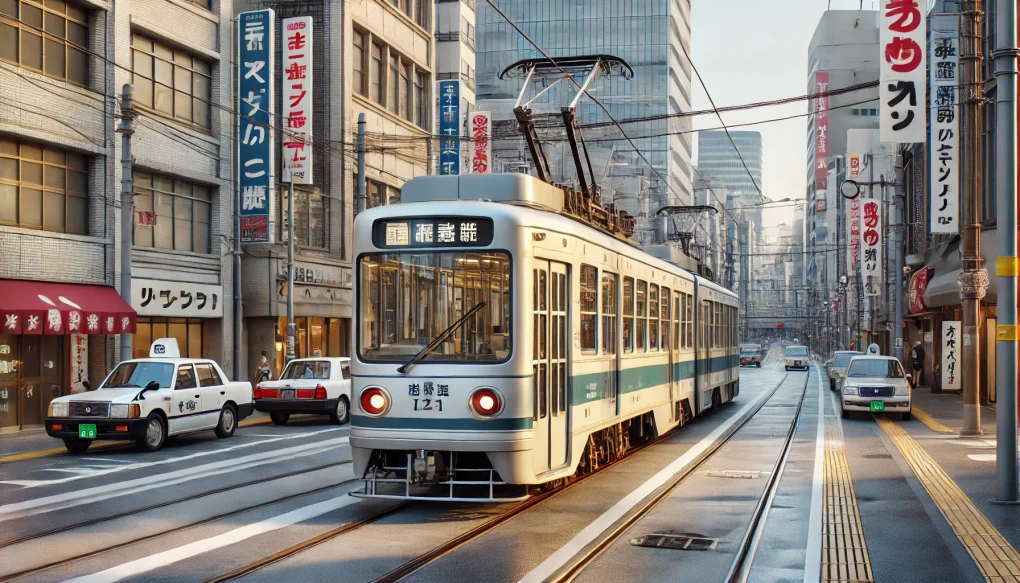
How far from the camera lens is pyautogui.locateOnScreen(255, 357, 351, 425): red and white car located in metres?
23.6

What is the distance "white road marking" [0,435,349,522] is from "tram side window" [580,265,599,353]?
5.57 m

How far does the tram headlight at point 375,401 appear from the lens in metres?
11.0

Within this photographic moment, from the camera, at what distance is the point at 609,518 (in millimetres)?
10938

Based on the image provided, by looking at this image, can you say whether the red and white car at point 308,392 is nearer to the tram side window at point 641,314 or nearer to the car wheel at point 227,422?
the car wheel at point 227,422

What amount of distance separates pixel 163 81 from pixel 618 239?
17.2 metres

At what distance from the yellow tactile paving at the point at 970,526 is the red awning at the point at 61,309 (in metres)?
16.6

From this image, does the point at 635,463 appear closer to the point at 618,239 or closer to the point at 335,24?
the point at 618,239

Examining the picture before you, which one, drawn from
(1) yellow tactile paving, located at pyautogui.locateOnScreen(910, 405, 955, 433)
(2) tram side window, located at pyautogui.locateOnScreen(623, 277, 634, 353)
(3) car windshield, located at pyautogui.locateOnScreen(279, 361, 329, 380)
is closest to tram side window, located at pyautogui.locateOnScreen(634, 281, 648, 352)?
(2) tram side window, located at pyautogui.locateOnScreen(623, 277, 634, 353)

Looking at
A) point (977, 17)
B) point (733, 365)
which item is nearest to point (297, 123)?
point (733, 365)

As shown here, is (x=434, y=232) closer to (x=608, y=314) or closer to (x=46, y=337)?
(x=608, y=314)

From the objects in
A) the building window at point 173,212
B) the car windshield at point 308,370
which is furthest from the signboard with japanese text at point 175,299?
the car windshield at point 308,370

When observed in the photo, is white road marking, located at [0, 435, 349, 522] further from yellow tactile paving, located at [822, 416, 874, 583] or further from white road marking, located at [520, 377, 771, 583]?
yellow tactile paving, located at [822, 416, 874, 583]

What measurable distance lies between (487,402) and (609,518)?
5.59 ft

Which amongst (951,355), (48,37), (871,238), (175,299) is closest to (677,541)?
(48,37)
